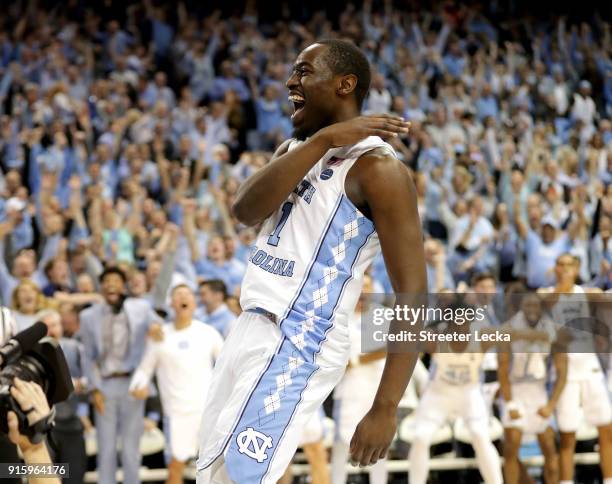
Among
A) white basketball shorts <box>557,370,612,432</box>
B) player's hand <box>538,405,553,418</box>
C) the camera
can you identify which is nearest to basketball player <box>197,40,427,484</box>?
the camera

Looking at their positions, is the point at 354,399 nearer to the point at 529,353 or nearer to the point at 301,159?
the point at 529,353

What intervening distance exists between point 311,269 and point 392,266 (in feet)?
0.71

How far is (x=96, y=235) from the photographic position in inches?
361

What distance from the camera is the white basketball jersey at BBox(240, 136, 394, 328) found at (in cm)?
267

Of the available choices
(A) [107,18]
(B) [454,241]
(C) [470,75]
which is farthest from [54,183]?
(C) [470,75]

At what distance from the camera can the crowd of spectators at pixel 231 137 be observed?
29.5 ft

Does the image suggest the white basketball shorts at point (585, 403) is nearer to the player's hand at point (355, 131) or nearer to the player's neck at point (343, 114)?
the player's neck at point (343, 114)

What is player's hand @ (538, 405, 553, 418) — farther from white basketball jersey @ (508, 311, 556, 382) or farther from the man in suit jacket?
the man in suit jacket

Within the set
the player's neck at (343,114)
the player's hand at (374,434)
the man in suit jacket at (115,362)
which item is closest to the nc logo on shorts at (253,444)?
the player's hand at (374,434)

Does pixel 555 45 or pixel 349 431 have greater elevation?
pixel 555 45

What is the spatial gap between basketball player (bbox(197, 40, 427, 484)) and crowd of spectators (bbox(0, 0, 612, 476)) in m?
4.46

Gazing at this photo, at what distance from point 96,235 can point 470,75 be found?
24.3 ft

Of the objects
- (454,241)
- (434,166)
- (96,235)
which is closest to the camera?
(96,235)

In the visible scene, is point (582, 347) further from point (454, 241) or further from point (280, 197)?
point (280, 197)
